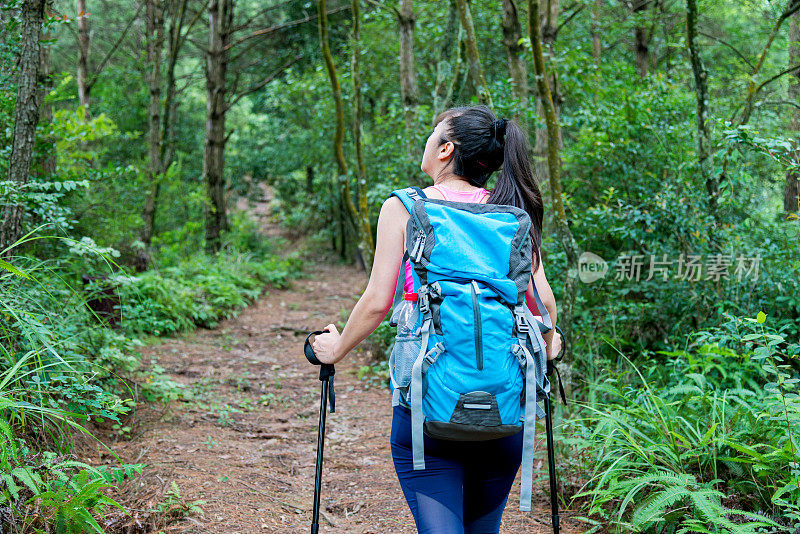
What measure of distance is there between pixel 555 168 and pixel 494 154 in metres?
2.90

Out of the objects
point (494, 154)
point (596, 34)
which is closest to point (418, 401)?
point (494, 154)

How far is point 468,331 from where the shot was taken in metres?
1.75

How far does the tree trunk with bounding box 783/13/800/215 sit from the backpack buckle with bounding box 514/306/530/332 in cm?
614

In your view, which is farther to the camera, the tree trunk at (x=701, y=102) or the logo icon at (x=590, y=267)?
the tree trunk at (x=701, y=102)

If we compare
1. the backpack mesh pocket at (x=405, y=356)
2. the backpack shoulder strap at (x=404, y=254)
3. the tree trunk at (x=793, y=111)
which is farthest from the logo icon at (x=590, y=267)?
the backpack mesh pocket at (x=405, y=356)

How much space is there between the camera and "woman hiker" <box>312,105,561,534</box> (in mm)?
1905

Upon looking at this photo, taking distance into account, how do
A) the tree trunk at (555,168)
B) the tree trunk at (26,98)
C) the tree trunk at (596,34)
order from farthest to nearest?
1. the tree trunk at (596,34)
2. the tree trunk at (555,168)
3. the tree trunk at (26,98)

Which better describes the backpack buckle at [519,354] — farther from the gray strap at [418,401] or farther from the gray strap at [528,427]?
the gray strap at [418,401]

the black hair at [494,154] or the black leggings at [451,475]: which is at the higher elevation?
the black hair at [494,154]

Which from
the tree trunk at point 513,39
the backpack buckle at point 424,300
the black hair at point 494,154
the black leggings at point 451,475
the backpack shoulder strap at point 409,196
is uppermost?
the tree trunk at point 513,39

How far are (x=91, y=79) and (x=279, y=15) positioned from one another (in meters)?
6.32

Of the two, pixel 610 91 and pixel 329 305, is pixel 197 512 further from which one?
pixel 329 305

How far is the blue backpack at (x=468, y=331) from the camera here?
1.75 meters

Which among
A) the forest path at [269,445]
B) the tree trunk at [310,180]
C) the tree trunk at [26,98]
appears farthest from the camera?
the tree trunk at [310,180]
